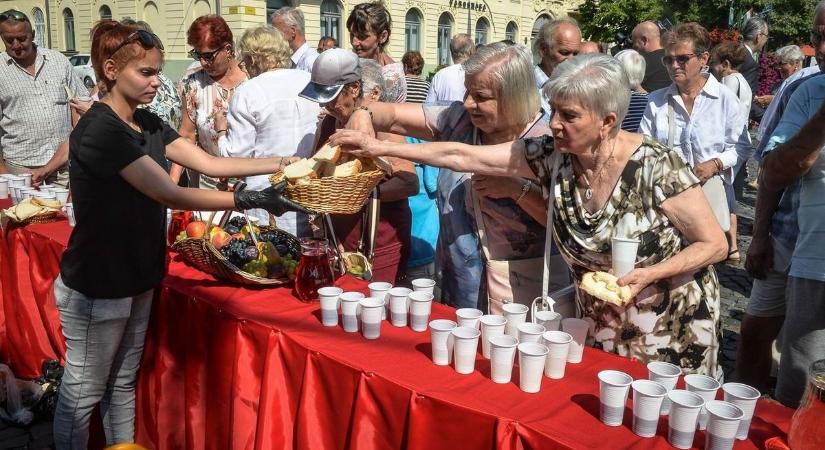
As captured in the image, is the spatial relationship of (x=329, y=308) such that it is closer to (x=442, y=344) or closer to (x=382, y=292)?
(x=382, y=292)

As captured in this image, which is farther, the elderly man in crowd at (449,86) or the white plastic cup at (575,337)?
the elderly man in crowd at (449,86)

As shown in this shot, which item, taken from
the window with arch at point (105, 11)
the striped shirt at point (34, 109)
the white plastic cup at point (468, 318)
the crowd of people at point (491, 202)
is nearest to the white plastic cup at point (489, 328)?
the white plastic cup at point (468, 318)

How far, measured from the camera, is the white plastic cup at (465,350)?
182 centimetres

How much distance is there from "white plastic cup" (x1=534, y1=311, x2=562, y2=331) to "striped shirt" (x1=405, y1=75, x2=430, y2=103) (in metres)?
3.78

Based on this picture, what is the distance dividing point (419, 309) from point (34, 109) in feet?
13.7

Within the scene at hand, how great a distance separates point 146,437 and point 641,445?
7.09 feet

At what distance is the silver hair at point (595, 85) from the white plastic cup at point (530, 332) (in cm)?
67

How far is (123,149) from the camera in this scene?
225 cm

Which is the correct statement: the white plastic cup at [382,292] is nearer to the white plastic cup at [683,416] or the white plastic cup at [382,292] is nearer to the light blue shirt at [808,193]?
the white plastic cup at [683,416]

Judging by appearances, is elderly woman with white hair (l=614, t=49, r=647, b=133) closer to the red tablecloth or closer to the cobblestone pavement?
the cobblestone pavement

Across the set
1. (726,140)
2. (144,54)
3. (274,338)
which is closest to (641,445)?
(274,338)

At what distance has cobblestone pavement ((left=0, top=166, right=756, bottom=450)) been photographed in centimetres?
317

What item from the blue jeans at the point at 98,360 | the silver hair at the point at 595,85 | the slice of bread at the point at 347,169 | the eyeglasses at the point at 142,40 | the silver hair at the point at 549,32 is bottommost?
the blue jeans at the point at 98,360

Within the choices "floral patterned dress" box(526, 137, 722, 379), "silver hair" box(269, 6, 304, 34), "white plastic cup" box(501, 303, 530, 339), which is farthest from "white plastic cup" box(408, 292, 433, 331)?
"silver hair" box(269, 6, 304, 34)
